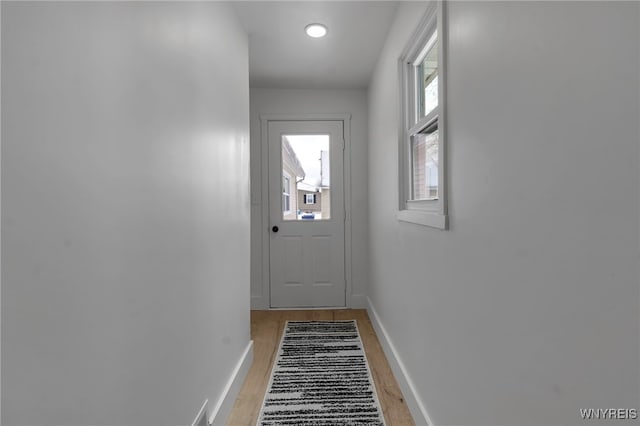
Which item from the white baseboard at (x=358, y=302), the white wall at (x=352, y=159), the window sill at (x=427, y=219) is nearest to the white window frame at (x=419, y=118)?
the window sill at (x=427, y=219)

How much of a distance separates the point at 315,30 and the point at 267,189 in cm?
177

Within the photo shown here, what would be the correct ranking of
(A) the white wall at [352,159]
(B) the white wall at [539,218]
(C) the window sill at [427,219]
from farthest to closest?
1. (A) the white wall at [352,159]
2. (C) the window sill at [427,219]
3. (B) the white wall at [539,218]

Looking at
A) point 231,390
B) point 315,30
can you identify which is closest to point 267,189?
point 315,30

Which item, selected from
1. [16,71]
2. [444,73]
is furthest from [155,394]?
[444,73]

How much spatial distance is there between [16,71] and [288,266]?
3335 millimetres

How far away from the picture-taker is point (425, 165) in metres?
1.95

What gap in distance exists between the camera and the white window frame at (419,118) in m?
1.40

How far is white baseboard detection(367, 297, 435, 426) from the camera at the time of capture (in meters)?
1.70

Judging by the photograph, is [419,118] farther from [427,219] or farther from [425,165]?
[427,219]

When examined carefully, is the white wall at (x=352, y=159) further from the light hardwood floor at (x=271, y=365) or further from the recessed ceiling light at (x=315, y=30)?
the recessed ceiling light at (x=315, y=30)

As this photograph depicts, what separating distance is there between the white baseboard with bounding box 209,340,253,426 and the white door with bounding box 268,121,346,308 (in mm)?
1382

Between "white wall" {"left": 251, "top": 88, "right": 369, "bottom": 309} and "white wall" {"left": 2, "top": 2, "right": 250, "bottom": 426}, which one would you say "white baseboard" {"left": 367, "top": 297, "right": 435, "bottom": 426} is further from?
"white wall" {"left": 2, "top": 2, "right": 250, "bottom": 426}

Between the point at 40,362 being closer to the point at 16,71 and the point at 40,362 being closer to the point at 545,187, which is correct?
the point at 16,71

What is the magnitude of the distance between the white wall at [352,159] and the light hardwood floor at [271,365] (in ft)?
1.00
